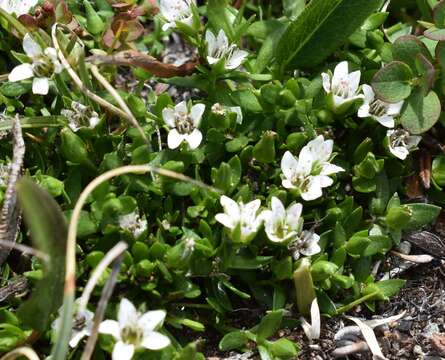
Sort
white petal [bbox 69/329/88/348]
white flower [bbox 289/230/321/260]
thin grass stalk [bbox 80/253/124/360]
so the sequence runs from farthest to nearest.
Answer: white flower [bbox 289/230/321/260] → white petal [bbox 69/329/88/348] → thin grass stalk [bbox 80/253/124/360]

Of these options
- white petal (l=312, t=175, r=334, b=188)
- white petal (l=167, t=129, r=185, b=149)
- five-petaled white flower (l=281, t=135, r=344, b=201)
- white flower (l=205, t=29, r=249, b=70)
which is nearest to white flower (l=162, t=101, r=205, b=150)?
white petal (l=167, t=129, r=185, b=149)

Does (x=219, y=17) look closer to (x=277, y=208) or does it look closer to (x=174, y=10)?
(x=174, y=10)

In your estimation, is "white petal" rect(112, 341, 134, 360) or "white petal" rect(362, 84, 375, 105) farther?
"white petal" rect(362, 84, 375, 105)

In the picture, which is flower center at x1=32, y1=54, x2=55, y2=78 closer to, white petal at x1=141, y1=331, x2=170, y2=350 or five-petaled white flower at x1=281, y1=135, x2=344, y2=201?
five-petaled white flower at x1=281, y1=135, x2=344, y2=201

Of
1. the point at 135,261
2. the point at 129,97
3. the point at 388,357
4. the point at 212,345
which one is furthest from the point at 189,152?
the point at 388,357

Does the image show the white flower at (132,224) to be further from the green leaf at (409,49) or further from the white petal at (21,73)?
the green leaf at (409,49)

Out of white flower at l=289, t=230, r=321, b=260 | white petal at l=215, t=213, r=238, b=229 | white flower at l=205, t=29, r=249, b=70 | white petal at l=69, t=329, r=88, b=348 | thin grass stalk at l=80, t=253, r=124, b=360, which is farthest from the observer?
white flower at l=205, t=29, r=249, b=70
